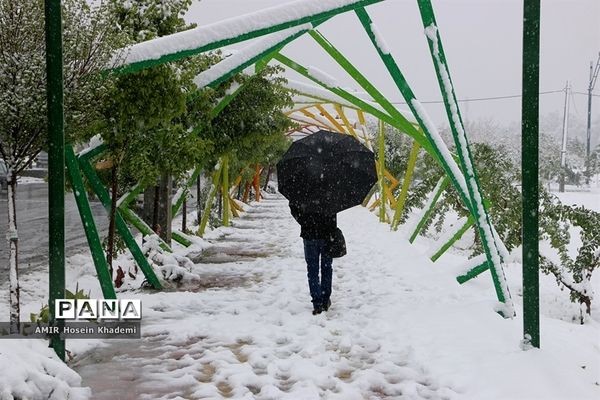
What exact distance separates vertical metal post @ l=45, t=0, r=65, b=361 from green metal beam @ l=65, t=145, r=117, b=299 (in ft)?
3.93

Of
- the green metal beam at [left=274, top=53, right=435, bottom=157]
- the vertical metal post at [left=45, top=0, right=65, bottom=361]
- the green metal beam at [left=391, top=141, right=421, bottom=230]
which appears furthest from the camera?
the green metal beam at [left=391, top=141, right=421, bottom=230]

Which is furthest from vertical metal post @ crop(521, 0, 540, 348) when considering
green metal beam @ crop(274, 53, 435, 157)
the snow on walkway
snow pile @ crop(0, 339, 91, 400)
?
green metal beam @ crop(274, 53, 435, 157)

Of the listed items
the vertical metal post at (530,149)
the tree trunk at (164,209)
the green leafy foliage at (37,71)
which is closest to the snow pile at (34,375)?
the green leafy foliage at (37,71)

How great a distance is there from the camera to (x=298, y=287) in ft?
22.1

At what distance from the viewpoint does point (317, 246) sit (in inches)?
213

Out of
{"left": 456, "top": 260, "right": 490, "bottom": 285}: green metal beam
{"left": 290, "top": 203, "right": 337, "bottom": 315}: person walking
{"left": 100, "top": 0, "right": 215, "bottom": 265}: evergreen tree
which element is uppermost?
{"left": 100, "top": 0, "right": 215, "bottom": 265}: evergreen tree

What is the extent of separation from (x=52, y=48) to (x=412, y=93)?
Answer: 3553mm

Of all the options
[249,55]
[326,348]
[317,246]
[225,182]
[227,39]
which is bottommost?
[326,348]

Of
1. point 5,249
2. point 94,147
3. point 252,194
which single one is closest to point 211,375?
point 94,147

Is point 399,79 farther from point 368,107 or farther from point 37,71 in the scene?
point 368,107

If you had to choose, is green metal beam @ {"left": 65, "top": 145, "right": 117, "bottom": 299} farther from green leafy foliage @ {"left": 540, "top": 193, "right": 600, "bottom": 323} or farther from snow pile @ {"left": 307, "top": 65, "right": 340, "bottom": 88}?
green leafy foliage @ {"left": 540, "top": 193, "right": 600, "bottom": 323}

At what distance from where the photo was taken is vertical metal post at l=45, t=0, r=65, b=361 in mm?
3270

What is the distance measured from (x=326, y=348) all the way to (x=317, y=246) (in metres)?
1.26

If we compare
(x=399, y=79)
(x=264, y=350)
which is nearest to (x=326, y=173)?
(x=399, y=79)
